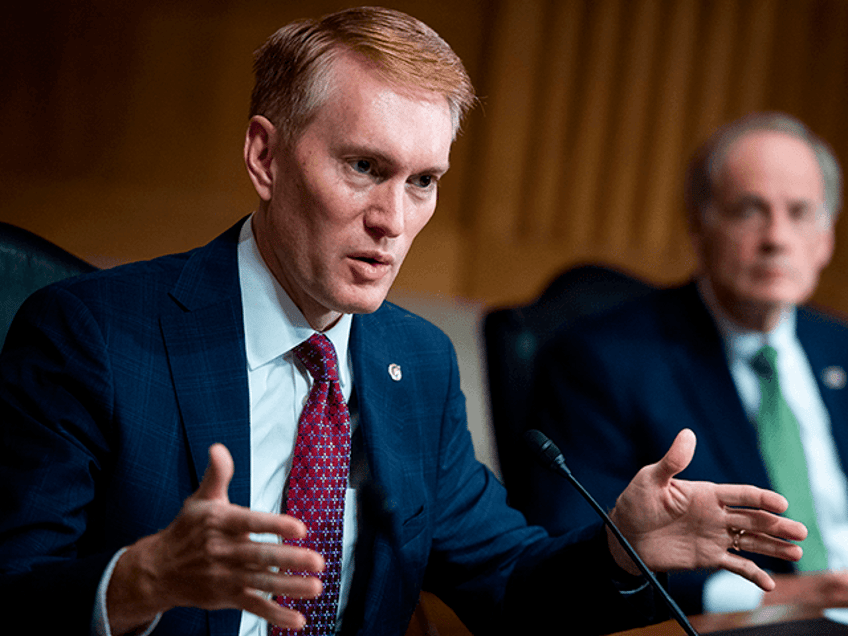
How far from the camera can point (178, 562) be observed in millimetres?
767

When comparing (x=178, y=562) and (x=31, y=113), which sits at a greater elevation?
(x=31, y=113)

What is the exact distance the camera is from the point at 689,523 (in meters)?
1.14

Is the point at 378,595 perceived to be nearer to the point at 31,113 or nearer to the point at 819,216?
the point at 819,216

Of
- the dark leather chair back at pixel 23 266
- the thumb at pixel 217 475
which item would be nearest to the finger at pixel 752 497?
the thumb at pixel 217 475

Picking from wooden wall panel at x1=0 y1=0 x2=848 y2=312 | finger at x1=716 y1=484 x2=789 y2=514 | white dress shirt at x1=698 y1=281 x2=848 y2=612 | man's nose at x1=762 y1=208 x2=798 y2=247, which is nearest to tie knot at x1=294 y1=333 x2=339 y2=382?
finger at x1=716 y1=484 x2=789 y2=514

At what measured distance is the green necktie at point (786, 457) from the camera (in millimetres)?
1846

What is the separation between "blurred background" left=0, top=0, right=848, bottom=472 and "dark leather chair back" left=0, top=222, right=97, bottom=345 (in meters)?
1.55

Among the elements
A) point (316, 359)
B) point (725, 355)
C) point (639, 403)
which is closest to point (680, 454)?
point (316, 359)

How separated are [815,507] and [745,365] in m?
0.36

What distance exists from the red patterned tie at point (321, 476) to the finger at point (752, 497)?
518 mm

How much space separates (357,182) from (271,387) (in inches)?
12.4

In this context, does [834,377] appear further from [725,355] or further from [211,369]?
[211,369]

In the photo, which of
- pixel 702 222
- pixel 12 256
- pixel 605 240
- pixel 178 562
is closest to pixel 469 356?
pixel 605 240

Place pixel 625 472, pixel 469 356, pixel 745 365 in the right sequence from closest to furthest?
pixel 625 472
pixel 745 365
pixel 469 356
